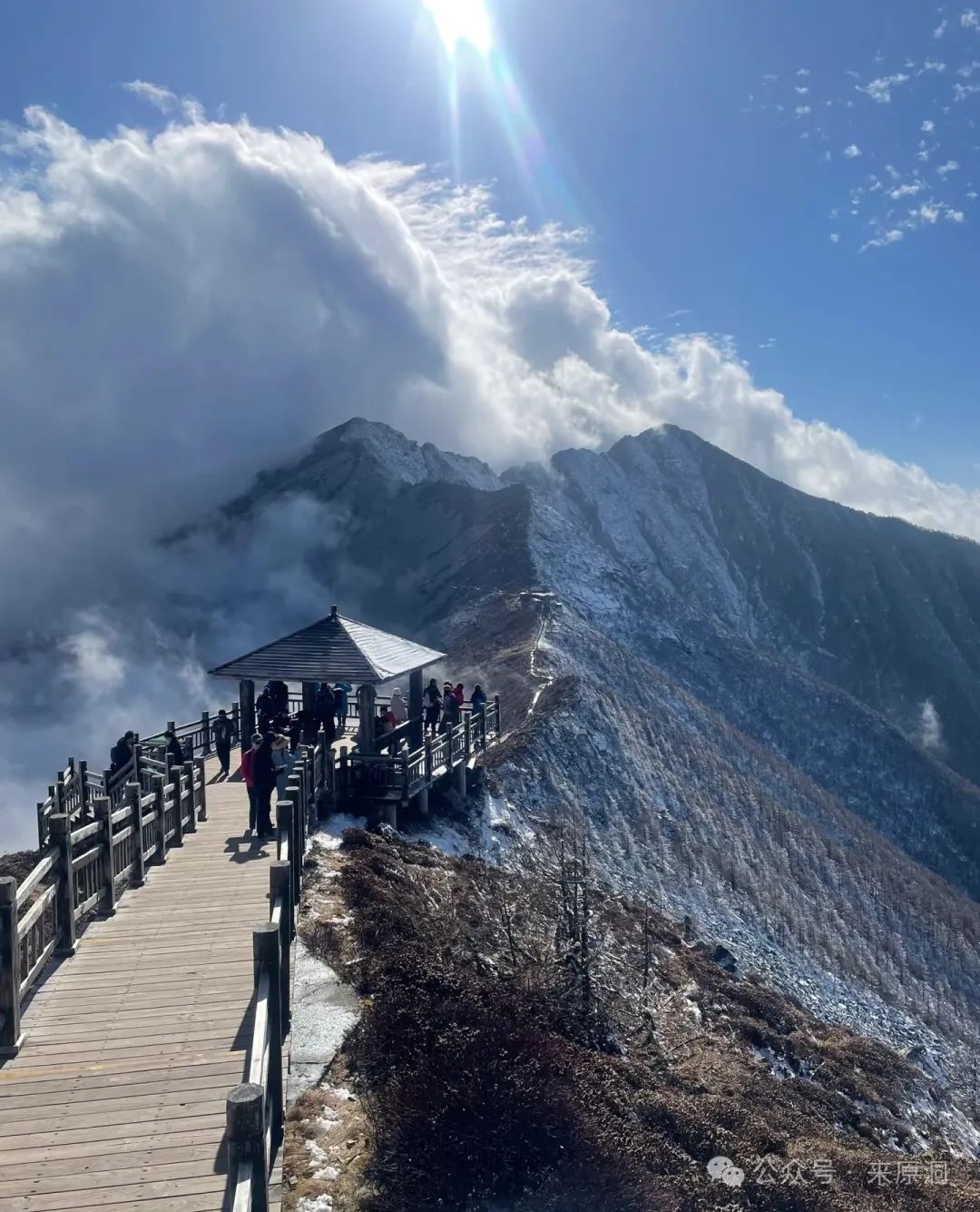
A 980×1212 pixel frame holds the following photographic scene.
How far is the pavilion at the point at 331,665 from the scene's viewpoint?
1867 cm

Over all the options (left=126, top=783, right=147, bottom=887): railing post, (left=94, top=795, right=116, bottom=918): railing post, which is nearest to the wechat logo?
(left=94, top=795, right=116, bottom=918): railing post

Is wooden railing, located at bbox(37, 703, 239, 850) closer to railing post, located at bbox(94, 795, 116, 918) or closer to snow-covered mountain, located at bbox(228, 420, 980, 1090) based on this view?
railing post, located at bbox(94, 795, 116, 918)

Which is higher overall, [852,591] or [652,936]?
[852,591]

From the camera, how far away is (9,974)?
852 centimetres

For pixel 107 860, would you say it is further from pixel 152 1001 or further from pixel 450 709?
pixel 450 709

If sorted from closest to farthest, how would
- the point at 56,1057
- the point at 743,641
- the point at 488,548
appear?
the point at 56,1057 < the point at 488,548 < the point at 743,641

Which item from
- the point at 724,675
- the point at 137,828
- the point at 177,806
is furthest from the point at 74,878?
the point at 724,675

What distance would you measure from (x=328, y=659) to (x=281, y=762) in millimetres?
3369

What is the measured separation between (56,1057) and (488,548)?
6414 cm

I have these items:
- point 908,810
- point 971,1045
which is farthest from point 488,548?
point 971,1045

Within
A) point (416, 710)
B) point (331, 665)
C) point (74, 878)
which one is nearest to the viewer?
point (74, 878)

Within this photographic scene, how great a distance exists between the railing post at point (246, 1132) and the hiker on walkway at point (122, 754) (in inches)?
542

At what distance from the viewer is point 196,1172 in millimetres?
6668

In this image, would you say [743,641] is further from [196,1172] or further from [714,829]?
[196,1172]
